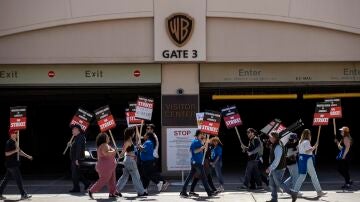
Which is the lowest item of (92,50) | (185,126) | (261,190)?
(261,190)

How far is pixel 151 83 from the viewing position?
752 inches

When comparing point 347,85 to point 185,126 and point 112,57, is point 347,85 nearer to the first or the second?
point 185,126

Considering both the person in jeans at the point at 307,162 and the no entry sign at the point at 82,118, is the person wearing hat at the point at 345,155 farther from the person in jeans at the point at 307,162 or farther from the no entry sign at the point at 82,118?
the no entry sign at the point at 82,118

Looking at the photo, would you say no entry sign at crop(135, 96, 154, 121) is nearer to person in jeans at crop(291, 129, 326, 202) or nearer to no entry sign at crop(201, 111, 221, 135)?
no entry sign at crop(201, 111, 221, 135)

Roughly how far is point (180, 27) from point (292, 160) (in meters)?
6.20

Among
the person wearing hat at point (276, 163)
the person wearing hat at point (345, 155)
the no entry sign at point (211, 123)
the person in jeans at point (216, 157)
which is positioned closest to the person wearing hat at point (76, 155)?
the no entry sign at point (211, 123)

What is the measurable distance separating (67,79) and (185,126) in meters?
4.26

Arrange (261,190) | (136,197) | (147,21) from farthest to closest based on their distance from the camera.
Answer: (147,21)
(261,190)
(136,197)

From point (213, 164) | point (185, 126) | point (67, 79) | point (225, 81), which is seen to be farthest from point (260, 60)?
point (67, 79)

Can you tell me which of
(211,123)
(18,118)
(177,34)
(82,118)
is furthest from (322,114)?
(18,118)

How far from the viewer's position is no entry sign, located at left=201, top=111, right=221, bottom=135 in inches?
586

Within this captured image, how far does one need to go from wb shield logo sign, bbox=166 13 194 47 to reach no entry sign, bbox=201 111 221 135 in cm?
406

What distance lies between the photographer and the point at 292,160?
14234 mm

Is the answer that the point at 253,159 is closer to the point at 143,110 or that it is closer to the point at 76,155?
the point at 143,110
